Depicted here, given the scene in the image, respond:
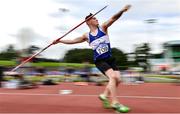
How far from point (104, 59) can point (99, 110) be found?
3.51 feet

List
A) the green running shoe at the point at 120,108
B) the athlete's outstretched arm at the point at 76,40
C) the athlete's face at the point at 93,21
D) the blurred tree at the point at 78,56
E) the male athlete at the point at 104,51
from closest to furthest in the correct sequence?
the green running shoe at the point at 120,108 < the male athlete at the point at 104,51 < the athlete's face at the point at 93,21 < the athlete's outstretched arm at the point at 76,40 < the blurred tree at the point at 78,56

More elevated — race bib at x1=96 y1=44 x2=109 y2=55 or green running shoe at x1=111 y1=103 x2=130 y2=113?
race bib at x1=96 y1=44 x2=109 y2=55

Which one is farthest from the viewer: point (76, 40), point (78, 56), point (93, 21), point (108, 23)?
point (78, 56)

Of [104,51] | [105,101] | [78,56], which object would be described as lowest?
[105,101]

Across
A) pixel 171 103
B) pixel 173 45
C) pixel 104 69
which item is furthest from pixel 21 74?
pixel 173 45

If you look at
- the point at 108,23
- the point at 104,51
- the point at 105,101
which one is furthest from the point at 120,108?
the point at 108,23

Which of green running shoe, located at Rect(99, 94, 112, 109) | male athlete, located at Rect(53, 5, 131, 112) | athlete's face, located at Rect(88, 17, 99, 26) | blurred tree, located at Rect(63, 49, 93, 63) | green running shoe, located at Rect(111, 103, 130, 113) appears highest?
blurred tree, located at Rect(63, 49, 93, 63)

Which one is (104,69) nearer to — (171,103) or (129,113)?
(129,113)

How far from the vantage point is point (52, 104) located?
9.47 m

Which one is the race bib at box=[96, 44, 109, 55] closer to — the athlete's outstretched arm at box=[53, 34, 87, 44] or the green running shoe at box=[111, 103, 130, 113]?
the athlete's outstretched arm at box=[53, 34, 87, 44]

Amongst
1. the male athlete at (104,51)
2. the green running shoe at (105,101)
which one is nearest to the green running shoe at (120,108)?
the male athlete at (104,51)

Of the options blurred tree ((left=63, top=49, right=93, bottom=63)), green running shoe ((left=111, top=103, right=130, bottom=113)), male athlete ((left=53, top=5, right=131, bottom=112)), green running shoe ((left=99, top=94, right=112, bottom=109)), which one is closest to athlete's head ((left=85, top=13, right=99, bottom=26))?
male athlete ((left=53, top=5, right=131, bottom=112))

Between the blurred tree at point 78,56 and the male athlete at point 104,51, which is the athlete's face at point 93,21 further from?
A: the blurred tree at point 78,56

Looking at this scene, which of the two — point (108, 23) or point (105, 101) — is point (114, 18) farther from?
point (105, 101)
